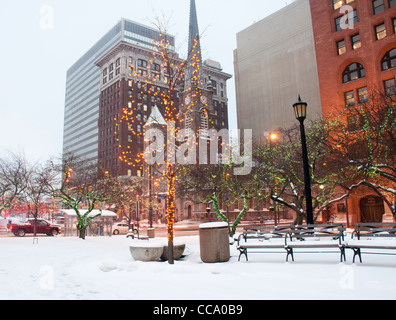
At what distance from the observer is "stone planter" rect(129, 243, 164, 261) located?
10234 millimetres

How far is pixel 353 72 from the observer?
38.9m

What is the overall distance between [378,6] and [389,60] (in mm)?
7033

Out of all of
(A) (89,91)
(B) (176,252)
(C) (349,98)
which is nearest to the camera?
(B) (176,252)

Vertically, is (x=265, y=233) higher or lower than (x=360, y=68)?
lower

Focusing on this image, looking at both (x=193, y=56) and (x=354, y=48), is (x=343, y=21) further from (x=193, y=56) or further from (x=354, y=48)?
(x=193, y=56)

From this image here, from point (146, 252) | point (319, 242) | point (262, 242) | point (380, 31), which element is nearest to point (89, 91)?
point (380, 31)

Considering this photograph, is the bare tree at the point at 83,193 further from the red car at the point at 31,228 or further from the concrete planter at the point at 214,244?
the concrete planter at the point at 214,244

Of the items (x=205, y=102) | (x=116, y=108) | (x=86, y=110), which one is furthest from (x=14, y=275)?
(x=86, y=110)

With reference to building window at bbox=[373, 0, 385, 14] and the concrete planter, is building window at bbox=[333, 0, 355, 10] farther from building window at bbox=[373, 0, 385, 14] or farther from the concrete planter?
the concrete planter

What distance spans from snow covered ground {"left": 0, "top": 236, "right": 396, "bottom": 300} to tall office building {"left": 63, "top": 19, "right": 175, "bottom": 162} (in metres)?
108

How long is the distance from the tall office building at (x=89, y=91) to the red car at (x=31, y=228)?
81092 mm

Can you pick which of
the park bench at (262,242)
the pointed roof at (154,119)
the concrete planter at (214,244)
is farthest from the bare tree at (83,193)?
the concrete planter at (214,244)
